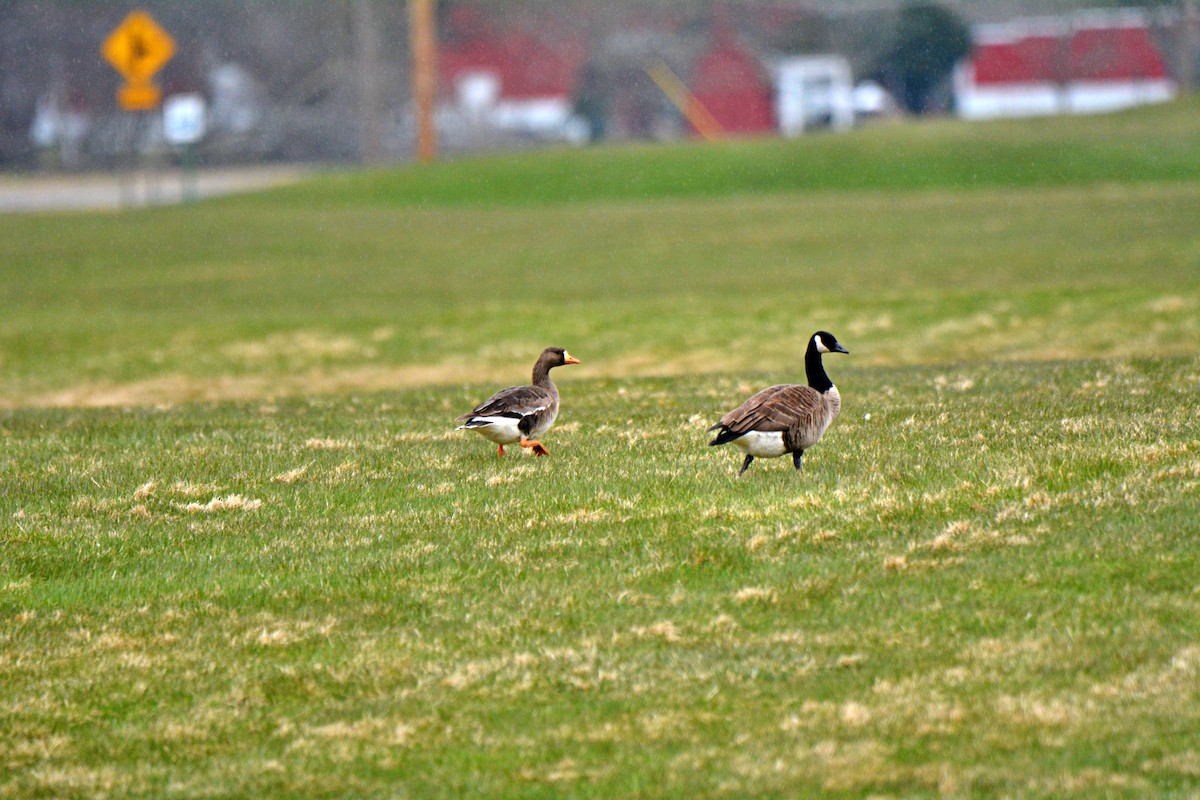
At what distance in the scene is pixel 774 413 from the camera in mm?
9922

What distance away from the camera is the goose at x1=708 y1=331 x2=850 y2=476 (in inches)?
389

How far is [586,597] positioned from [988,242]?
29.5 meters

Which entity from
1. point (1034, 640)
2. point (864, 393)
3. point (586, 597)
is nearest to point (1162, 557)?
point (1034, 640)

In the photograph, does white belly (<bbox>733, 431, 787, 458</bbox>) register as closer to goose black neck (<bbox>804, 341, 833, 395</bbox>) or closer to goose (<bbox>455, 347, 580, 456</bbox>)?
goose black neck (<bbox>804, 341, 833, 395</bbox>)

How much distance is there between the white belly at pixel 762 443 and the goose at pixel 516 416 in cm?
197

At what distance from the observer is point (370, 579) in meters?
9.24

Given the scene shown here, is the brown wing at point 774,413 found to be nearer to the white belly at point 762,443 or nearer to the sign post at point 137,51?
the white belly at point 762,443

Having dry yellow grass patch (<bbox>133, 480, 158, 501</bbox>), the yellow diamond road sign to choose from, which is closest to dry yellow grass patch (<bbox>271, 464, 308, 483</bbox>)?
dry yellow grass patch (<bbox>133, 480, 158, 501</bbox>)

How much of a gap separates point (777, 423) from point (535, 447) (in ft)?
8.52

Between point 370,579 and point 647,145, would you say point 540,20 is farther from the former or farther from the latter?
point 370,579

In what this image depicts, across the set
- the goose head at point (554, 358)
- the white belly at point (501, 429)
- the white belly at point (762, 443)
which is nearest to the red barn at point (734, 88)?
the goose head at point (554, 358)

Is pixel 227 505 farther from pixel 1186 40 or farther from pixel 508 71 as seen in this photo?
pixel 508 71

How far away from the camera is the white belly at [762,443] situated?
9938 mm

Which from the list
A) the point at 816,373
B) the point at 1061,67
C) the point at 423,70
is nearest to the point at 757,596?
the point at 816,373
